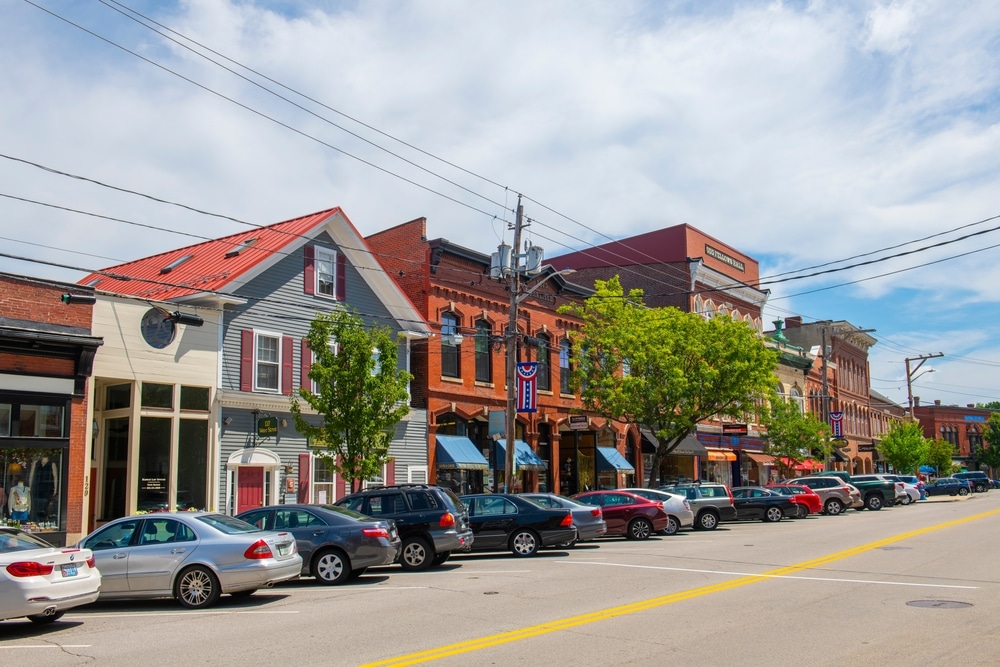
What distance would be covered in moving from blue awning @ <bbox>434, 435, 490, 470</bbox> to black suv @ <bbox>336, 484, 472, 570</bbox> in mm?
12351

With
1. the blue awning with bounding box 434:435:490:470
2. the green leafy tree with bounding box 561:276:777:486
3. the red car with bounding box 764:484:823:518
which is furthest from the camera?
the red car with bounding box 764:484:823:518

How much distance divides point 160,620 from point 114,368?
37.9 feet

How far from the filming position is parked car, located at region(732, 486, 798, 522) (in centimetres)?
3194

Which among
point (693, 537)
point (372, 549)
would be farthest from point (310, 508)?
point (693, 537)

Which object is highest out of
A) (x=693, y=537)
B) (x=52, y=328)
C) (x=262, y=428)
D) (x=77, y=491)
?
(x=52, y=328)

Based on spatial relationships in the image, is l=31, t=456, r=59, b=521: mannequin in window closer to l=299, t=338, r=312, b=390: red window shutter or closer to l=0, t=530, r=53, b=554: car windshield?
l=299, t=338, r=312, b=390: red window shutter

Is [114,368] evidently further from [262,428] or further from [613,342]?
[613,342]

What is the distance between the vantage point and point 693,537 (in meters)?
24.4

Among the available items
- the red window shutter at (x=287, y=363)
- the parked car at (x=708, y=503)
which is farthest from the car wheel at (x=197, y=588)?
the parked car at (x=708, y=503)

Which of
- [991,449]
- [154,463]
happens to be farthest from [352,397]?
[991,449]

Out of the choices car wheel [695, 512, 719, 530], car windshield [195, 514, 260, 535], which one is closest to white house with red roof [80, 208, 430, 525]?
car windshield [195, 514, 260, 535]

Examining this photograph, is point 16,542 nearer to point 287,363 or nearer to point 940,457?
point 287,363

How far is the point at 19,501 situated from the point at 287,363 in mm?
8170

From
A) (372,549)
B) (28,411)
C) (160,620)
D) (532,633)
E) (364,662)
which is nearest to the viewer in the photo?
(364,662)
